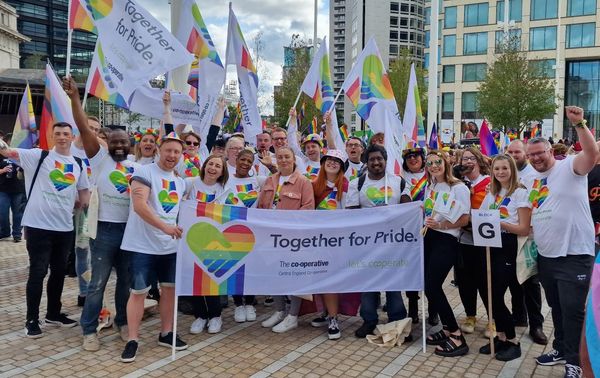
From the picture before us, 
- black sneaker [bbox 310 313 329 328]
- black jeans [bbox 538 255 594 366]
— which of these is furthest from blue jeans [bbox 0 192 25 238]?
black jeans [bbox 538 255 594 366]

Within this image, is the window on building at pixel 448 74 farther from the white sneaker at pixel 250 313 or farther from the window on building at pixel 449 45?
the white sneaker at pixel 250 313

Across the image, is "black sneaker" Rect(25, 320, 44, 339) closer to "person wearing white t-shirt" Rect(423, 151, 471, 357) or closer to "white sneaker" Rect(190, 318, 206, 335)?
"white sneaker" Rect(190, 318, 206, 335)

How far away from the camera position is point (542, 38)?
5622cm

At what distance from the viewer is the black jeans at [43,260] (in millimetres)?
5551

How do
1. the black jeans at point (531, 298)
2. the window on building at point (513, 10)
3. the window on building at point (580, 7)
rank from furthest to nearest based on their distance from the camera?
1. the window on building at point (513, 10)
2. the window on building at point (580, 7)
3. the black jeans at point (531, 298)

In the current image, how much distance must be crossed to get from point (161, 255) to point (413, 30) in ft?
356

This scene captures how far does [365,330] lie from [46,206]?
12.1ft

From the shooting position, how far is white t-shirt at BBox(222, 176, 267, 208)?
20.0 feet

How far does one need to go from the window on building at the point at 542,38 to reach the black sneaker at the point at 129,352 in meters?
60.0

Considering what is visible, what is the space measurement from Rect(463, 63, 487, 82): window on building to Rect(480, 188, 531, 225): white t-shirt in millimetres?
58677

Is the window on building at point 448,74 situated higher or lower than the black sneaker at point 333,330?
higher

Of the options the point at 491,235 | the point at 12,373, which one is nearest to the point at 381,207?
the point at 491,235

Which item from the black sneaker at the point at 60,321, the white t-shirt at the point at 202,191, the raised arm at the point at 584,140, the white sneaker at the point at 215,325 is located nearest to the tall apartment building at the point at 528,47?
the white t-shirt at the point at 202,191

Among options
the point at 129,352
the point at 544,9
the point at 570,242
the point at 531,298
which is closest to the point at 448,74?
the point at 544,9
